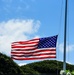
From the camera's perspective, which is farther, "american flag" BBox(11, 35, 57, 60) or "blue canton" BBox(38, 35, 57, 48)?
"blue canton" BBox(38, 35, 57, 48)

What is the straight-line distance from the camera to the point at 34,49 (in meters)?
25.1

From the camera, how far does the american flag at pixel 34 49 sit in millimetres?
24688

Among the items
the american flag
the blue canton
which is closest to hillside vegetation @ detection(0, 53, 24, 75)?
the american flag

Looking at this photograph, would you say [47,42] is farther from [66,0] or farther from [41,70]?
[41,70]

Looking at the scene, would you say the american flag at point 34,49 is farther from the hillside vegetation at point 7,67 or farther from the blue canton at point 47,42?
the hillside vegetation at point 7,67

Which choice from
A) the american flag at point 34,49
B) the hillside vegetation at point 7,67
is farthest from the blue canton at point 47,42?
the hillside vegetation at point 7,67

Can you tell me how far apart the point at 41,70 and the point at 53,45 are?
198 feet

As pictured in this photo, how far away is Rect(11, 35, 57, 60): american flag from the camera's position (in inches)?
972

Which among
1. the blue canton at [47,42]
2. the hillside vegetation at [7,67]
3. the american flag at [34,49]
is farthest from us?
the hillside vegetation at [7,67]

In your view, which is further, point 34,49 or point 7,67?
point 7,67

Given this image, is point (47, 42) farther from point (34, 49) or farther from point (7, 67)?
point (7, 67)

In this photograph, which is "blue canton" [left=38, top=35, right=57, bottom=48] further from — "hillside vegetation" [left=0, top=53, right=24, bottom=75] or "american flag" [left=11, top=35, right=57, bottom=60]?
"hillside vegetation" [left=0, top=53, right=24, bottom=75]

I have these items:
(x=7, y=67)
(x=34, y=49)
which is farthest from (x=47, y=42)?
(x=7, y=67)

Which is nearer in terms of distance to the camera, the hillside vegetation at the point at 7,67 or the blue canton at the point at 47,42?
the blue canton at the point at 47,42
